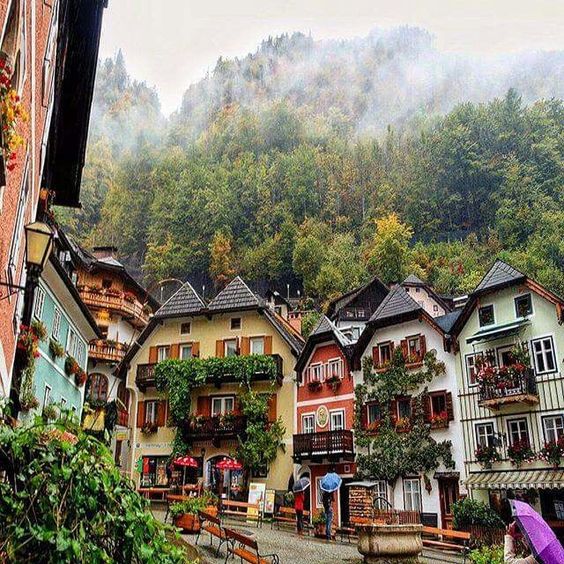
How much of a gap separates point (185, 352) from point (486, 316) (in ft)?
54.6

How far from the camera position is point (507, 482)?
2167 cm

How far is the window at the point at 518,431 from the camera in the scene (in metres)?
22.8

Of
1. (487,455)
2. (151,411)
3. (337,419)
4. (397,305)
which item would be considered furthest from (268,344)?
(487,455)

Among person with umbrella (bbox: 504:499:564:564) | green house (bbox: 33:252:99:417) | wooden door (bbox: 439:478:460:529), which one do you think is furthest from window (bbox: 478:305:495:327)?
person with umbrella (bbox: 504:499:564:564)

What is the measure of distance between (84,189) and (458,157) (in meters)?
55.2

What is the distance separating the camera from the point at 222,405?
32.2 metres

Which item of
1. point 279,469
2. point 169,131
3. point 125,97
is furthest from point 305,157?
point 125,97

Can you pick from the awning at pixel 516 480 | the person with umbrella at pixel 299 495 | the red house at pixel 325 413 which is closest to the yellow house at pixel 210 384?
the red house at pixel 325 413

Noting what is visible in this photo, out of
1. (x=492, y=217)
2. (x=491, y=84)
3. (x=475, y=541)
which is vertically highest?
(x=491, y=84)

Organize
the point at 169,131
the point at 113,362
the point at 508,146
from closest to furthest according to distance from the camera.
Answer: the point at 113,362 → the point at 508,146 → the point at 169,131

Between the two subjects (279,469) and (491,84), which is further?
(491,84)

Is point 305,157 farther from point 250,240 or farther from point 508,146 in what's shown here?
point 508,146

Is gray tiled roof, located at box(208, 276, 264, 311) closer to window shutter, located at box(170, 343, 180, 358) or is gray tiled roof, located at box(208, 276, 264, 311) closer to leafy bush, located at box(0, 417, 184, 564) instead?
window shutter, located at box(170, 343, 180, 358)

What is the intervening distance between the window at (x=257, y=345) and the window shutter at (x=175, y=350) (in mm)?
4359
